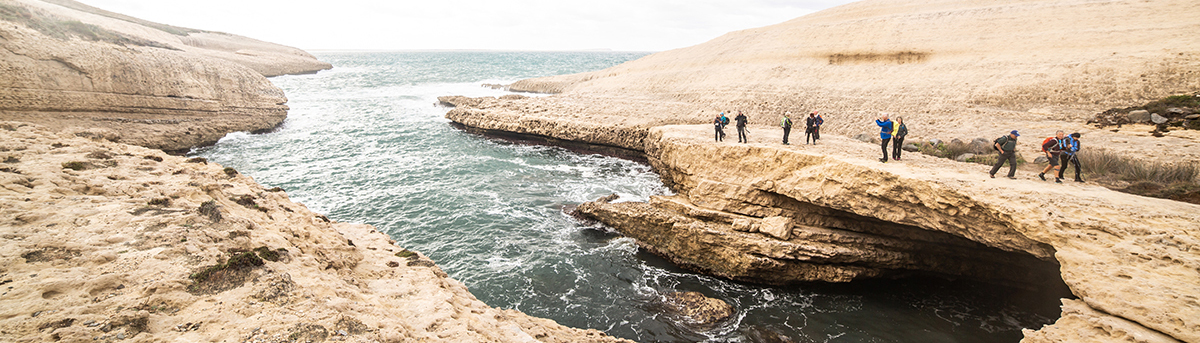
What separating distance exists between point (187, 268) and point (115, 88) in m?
29.6

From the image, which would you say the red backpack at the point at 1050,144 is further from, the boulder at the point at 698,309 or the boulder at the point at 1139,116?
the boulder at the point at 1139,116

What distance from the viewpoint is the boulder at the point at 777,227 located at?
12.9 metres

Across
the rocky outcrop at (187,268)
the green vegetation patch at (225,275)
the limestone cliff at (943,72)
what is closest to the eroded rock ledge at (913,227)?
the rocky outcrop at (187,268)

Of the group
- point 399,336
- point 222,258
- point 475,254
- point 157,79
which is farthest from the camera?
point 157,79

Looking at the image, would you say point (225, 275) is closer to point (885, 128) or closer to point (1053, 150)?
point (885, 128)

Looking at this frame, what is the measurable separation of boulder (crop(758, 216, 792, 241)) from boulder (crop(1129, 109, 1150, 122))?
14.8 meters

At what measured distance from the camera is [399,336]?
18.9 ft

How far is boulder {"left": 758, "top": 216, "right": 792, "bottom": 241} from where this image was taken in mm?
Answer: 12906

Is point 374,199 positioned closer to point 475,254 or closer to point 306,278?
point 475,254

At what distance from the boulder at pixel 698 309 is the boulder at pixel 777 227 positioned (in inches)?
101

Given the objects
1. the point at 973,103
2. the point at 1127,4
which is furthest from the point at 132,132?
the point at 1127,4

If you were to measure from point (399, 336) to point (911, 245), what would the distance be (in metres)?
13.6

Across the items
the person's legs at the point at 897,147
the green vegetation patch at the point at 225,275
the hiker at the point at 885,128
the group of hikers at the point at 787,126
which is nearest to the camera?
the green vegetation patch at the point at 225,275

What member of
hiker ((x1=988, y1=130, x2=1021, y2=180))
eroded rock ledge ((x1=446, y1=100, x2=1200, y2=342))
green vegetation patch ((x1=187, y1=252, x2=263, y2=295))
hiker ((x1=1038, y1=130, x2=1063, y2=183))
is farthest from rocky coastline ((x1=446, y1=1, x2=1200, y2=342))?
green vegetation patch ((x1=187, y1=252, x2=263, y2=295))
